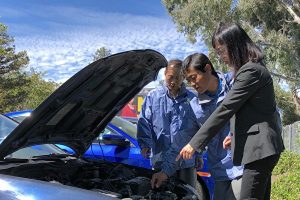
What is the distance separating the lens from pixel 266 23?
2275cm

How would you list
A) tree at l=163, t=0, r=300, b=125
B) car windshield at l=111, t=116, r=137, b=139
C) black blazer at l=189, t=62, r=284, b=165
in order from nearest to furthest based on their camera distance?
black blazer at l=189, t=62, r=284, b=165
car windshield at l=111, t=116, r=137, b=139
tree at l=163, t=0, r=300, b=125

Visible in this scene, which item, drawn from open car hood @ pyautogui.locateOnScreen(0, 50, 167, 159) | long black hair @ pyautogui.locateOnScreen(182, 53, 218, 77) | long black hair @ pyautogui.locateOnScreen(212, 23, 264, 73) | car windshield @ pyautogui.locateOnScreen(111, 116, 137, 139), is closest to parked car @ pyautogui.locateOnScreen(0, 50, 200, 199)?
open car hood @ pyautogui.locateOnScreen(0, 50, 167, 159)

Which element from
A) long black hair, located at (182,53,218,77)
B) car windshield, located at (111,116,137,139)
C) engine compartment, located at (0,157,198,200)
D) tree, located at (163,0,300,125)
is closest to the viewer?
engine compartment, located at (0,157,198,200)

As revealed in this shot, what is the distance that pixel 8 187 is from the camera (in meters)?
2.61

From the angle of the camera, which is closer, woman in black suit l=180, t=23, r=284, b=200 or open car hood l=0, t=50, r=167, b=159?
woman in black suit l=180, t=23, r=284, b=200

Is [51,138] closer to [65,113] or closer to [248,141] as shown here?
[65,113]

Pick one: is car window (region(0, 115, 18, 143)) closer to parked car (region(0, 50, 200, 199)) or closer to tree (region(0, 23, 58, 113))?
parked car (region(0, 50, 200, 199))

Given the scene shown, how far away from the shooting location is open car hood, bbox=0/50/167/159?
3148mm

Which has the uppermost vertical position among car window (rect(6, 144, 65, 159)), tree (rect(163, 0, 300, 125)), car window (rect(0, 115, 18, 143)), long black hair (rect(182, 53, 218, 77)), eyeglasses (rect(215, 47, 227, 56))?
tree (rect(163, 0, 300, 125))

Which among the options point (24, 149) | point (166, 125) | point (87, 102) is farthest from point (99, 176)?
point (166, 125)

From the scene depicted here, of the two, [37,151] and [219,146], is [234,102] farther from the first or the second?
[37,151]

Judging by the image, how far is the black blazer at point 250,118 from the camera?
304cm

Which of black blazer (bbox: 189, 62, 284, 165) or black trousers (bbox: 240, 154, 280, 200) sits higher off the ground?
black blazer (bbox: 189, 62, 284, 165)

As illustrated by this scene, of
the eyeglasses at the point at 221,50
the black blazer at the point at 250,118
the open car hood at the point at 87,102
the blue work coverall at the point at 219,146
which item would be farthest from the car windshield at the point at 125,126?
the black blazer at the point at 250,118
